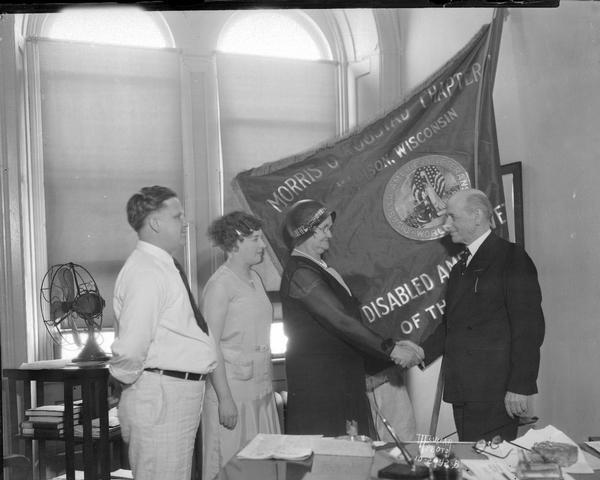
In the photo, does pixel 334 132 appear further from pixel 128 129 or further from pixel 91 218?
pixel 91 218

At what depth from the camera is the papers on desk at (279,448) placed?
2131 mm

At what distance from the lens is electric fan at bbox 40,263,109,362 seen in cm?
287

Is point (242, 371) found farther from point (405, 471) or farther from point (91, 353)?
point (405, 471)

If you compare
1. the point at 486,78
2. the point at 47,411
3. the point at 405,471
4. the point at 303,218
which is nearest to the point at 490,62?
the point at 486,78

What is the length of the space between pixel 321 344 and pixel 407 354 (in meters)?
0.43

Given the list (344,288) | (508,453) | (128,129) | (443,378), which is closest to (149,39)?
(128,129)

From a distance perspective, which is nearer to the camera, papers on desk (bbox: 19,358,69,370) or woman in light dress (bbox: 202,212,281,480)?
papers on desk (bbox: 19,358,69,370)

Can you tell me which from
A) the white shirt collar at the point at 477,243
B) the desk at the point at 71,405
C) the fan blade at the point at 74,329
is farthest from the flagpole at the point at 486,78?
the fan blade at the point at 74,329

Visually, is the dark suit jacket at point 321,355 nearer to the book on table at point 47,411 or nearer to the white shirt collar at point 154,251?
the white shirt collar at point 154,251

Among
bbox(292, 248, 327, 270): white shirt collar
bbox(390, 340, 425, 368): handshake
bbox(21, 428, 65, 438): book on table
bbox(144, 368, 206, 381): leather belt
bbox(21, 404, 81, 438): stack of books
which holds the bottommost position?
bbox(21, 428, 65, 438): book on table

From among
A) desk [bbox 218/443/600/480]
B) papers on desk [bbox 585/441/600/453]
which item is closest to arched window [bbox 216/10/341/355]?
desk [bbox 218/443/600/480]

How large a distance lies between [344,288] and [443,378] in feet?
1.96

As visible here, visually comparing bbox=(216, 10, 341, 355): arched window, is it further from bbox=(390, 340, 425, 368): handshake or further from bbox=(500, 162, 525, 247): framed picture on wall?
bbox=(500, 162, 525, 247): framed picture on wall

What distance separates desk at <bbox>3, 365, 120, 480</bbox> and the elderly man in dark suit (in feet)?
4.89
